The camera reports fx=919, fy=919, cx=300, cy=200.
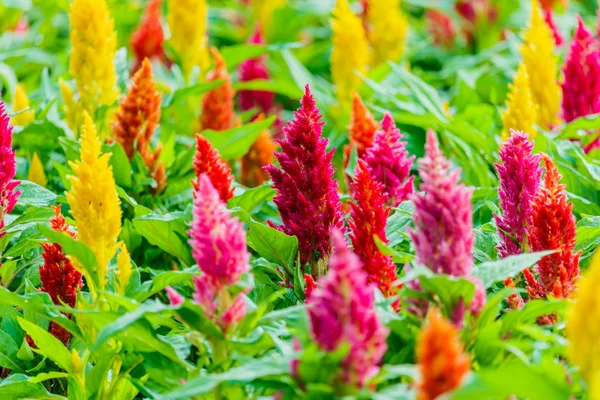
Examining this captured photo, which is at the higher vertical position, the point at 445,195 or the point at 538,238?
the point at 445,195

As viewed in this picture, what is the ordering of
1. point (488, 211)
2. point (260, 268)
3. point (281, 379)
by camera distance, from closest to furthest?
1. point (281, 379)
2. point (260, 268)
3. point (488, 211)

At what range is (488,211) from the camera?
341 cm

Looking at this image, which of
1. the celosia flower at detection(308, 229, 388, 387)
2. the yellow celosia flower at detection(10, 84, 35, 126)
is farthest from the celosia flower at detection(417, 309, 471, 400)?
the yellow celosia flower at detection(10, 84, 35, 126)

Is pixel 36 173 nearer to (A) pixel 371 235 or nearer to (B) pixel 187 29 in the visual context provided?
(B) pixel 187 29

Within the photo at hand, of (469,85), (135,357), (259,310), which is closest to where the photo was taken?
(259,310)

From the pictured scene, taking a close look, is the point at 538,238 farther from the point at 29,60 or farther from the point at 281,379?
the point at 29,60

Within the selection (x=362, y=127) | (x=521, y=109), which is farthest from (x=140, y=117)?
(x=521, y=109)

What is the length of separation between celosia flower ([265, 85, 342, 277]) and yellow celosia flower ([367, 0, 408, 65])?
2301 millimetres

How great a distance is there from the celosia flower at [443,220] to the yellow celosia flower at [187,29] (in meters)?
2.55

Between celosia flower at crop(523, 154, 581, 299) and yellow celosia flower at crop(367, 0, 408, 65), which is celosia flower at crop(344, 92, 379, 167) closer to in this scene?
celosia flower at crop(523, 154, 581, 299)

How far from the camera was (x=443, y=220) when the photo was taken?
78.5 inches

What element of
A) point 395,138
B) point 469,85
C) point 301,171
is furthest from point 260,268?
point 469,85

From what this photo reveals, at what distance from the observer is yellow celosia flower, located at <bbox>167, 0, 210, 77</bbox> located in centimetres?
435

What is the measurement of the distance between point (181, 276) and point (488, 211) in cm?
143
